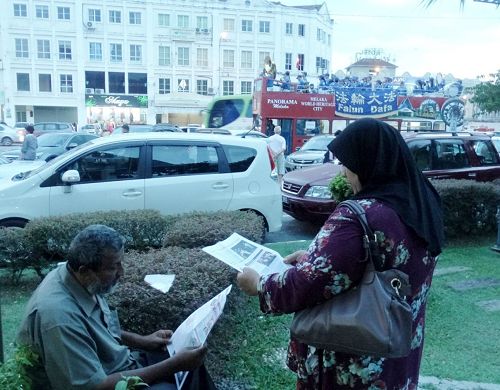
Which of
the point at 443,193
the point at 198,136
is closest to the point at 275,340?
the point at 198,136

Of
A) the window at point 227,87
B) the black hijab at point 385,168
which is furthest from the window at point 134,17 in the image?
the black hijab at point 385,168

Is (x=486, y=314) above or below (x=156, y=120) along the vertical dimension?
below

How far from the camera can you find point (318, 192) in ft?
27.6

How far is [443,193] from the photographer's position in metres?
7.58

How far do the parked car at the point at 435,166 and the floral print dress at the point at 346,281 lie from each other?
6.48m

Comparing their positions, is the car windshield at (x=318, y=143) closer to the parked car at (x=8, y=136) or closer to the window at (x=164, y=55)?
the parked car at (x=8, y=136)

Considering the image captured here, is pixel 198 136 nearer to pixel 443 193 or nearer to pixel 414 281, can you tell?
pixel 443 193

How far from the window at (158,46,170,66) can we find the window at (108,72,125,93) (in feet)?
14.7

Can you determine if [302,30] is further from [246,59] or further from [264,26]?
[246,59]

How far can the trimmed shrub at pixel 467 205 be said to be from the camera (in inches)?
300

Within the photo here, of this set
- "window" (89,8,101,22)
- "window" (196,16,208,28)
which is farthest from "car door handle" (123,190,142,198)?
"window" (196,16,208,28)

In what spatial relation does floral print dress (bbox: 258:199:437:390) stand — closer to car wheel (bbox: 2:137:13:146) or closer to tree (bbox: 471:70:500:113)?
tree (bbox: 471:70:500:113)

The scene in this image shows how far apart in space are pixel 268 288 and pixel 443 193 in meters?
6.41

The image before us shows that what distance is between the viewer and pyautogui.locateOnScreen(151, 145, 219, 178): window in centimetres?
692
